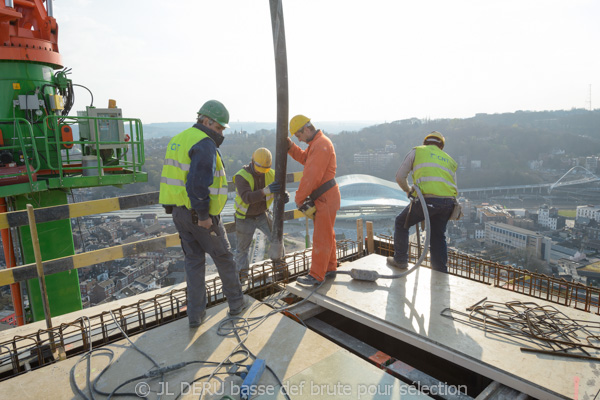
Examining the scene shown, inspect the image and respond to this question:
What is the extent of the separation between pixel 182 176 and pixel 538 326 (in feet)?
11.3

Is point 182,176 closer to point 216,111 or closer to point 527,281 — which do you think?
point 216,111

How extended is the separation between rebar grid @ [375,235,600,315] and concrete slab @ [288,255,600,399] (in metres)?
0.36

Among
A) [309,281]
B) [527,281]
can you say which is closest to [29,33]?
[309,281]

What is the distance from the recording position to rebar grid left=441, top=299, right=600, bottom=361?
2729 mm

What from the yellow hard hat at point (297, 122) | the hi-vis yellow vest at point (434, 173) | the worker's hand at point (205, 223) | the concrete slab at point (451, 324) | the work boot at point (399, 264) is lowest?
the concrete slab at point (451, 324)

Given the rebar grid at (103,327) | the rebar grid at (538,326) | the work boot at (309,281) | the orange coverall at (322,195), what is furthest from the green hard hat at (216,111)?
the rebar grid at (538,326)

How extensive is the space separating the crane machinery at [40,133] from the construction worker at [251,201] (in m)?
2.93

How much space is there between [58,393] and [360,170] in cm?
6512

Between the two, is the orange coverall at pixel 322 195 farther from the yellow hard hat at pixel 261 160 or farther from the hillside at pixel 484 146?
the hillside at pixel 484 146

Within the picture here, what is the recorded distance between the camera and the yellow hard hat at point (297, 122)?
4.02m

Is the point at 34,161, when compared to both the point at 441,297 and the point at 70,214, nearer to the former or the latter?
the point at 70,214

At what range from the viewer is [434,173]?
169 inches

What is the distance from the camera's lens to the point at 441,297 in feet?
12.2

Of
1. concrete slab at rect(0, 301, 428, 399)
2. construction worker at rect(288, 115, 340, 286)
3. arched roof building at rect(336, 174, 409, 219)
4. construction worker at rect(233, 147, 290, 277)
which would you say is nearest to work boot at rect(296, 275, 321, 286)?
construction worker at rect(288, 115, 340, 286)
